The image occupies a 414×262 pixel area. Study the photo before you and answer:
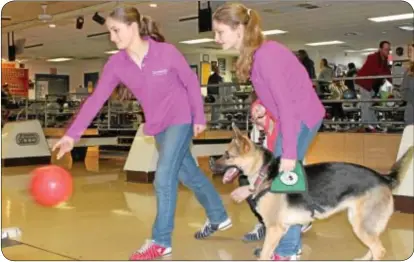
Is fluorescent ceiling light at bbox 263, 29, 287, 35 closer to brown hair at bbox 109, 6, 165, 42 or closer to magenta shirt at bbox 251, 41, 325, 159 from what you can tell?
brown hair at bbox 109, 6, 165, 42

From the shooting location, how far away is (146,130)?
3170 millimetres

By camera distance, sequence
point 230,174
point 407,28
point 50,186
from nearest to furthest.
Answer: point 230,174, point 50,186, point 407,28

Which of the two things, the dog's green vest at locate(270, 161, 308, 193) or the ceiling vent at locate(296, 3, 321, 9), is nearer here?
the dog's green vest at locate(270, 161, 308, 193)

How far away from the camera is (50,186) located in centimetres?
311

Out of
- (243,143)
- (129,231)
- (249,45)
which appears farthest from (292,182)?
(129,231)

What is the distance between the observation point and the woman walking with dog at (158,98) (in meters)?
3.01

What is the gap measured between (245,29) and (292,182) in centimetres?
77

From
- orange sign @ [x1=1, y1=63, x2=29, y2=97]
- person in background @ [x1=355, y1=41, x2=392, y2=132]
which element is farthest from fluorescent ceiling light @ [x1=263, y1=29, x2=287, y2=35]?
orange sign @ [x1=1, y1=63, x2=29, y2=97]

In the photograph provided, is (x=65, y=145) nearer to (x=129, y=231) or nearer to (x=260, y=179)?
(x=260, y=179)

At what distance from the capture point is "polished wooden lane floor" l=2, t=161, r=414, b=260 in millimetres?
3184

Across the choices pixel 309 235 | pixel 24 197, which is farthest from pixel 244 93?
pixel 309 235

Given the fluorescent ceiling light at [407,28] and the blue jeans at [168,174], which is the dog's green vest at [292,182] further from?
the fluorescent ceiling light at [407,28]

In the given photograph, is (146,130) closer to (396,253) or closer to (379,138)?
(396,253)

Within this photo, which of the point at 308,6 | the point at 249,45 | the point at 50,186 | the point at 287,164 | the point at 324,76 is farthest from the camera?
the point at 308,6
